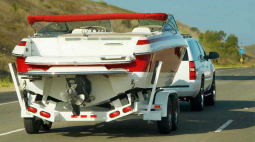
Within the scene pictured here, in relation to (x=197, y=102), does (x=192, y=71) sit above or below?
above

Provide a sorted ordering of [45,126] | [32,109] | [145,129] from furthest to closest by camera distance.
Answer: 1. [145,129]
2. [45,126]
3. [32,109]

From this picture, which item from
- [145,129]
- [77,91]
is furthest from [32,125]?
[145,129]

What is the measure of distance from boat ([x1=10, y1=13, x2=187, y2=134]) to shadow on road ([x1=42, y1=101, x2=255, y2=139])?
38.3 inches

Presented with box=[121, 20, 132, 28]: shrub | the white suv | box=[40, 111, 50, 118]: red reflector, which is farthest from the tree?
box=[40, 111, 50, 118]: red reflector

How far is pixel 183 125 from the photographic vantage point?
12.9 metres

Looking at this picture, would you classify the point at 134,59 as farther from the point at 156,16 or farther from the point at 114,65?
the point at 156,16

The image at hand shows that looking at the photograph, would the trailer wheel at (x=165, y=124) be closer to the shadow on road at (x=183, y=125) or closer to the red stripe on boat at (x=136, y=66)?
the shadow on road at (x=183, y=125)

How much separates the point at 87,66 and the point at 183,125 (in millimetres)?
3643

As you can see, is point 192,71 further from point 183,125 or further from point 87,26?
point 87,26

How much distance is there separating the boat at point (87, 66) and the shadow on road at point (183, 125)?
972 mm

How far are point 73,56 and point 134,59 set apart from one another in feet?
3.67

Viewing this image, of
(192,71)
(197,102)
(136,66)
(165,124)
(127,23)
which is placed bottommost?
(197,102)

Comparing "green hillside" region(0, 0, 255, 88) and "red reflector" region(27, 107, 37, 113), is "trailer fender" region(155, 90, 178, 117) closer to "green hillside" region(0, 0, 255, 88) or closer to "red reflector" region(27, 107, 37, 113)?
"red reflector" region(27, 107, 37, 113)

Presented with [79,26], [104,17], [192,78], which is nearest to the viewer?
[104,17]
